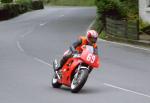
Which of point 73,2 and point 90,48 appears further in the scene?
point 73,2

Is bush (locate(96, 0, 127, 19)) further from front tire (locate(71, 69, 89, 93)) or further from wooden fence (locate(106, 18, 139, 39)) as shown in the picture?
front tire (locate(71, 69, 89, 93))

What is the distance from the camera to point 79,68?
14.1 metres

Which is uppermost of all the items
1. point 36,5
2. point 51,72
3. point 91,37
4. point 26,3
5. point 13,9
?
point 91,37

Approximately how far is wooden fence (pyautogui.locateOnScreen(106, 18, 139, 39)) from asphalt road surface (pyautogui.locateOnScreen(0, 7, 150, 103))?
1005 millimetres

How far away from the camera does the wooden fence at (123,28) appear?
3006 cm

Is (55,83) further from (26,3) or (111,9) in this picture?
(26,3)

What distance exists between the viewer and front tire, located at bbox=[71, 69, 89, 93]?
45.9 ft

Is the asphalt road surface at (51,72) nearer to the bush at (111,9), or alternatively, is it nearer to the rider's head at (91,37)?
the rider's head at (91,37)

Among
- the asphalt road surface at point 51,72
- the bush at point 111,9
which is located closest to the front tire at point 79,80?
the asphalt road surface at point 51,72

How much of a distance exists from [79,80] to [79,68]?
295 mm

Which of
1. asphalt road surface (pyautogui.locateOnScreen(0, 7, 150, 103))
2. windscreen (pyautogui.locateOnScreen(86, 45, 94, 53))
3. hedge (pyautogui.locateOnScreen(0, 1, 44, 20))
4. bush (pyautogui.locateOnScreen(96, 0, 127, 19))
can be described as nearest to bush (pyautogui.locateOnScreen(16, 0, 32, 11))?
hedge (pyautogui.locateOnScreen(0, 1, 44, 20))

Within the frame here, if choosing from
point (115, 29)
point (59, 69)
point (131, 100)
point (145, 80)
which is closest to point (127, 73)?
point (145, 80)

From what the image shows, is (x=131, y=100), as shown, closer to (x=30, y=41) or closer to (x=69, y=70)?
(x=69, y=70)

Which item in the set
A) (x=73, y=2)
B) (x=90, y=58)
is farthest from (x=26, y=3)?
(x=90, y=58)
